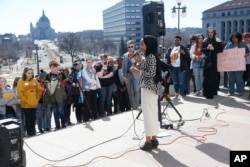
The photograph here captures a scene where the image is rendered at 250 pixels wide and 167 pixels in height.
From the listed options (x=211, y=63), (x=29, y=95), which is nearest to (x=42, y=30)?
(x=211, y=63)

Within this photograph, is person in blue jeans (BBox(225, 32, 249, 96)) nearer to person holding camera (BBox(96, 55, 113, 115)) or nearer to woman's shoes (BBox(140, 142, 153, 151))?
person holding camera (BBox(96, 55, 113, 115))

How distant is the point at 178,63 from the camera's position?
8617 millimetres

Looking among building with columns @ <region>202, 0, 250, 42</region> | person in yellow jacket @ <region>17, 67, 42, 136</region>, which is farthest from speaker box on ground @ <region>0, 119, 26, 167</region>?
building with columns @ <region>202, 0, 250, 42</region>

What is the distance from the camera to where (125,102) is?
843 centimetres

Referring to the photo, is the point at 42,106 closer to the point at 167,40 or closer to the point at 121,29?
the point at 167,40

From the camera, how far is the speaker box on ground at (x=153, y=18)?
7.14 m

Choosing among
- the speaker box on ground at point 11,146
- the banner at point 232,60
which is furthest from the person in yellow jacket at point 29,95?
the banner at point 232,60

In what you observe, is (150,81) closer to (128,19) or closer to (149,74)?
(149,74)

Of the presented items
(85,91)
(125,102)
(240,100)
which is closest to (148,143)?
(85,91)

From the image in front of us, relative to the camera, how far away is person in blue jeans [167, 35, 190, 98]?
849cm

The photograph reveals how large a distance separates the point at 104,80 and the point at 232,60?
131 inches

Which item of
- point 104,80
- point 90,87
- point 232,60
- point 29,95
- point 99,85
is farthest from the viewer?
point 232,60

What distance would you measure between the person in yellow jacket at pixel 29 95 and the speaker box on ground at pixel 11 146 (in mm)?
3038

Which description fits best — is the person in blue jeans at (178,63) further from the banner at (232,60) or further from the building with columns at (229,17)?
the building with columns at (229,17)
